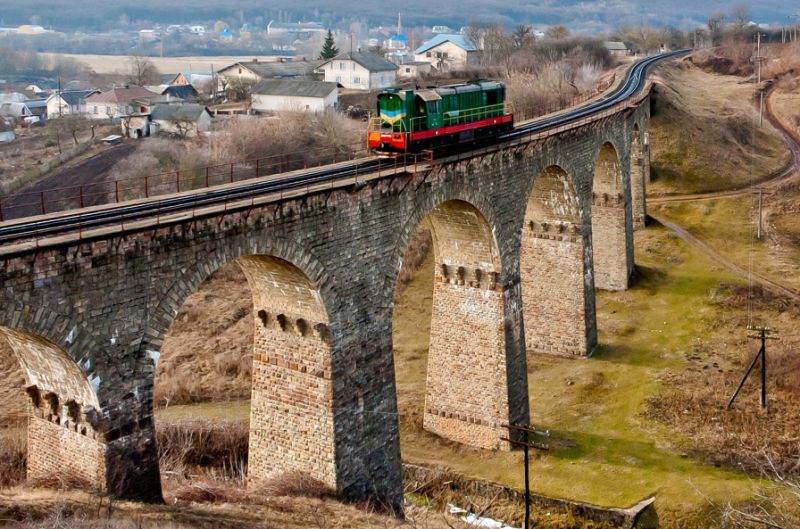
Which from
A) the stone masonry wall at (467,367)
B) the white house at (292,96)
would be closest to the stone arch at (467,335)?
the stone masonry wall at (467,367)

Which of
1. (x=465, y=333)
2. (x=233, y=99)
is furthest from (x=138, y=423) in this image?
(x=233, y=99)

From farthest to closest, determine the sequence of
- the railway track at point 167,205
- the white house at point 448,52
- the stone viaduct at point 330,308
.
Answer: the white house at point 448,52
the railway track at point 167,205
the stone viaduct at point 330,308

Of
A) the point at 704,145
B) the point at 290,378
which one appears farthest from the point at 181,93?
the point at 290,378

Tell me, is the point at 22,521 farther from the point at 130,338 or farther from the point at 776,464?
the point at 776,464

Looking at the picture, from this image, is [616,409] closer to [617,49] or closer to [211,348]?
[211,348]

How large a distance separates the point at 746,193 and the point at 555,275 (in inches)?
1457

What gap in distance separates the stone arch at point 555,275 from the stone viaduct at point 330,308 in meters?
0.08

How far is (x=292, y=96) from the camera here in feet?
347

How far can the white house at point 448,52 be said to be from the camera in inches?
6227

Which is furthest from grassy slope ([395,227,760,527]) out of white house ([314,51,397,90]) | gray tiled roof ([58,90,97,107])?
gray tiled roof ([58,90,97,107])

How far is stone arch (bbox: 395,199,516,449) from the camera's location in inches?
1597

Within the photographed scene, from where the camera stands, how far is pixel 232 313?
5781 centimetres

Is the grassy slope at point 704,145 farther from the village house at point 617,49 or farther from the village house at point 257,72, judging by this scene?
the village house at point 257,72

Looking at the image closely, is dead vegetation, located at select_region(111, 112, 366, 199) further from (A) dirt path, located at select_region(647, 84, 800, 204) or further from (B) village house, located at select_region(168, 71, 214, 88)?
(B) village house, located at select_region(168, 71, 214, 88)
